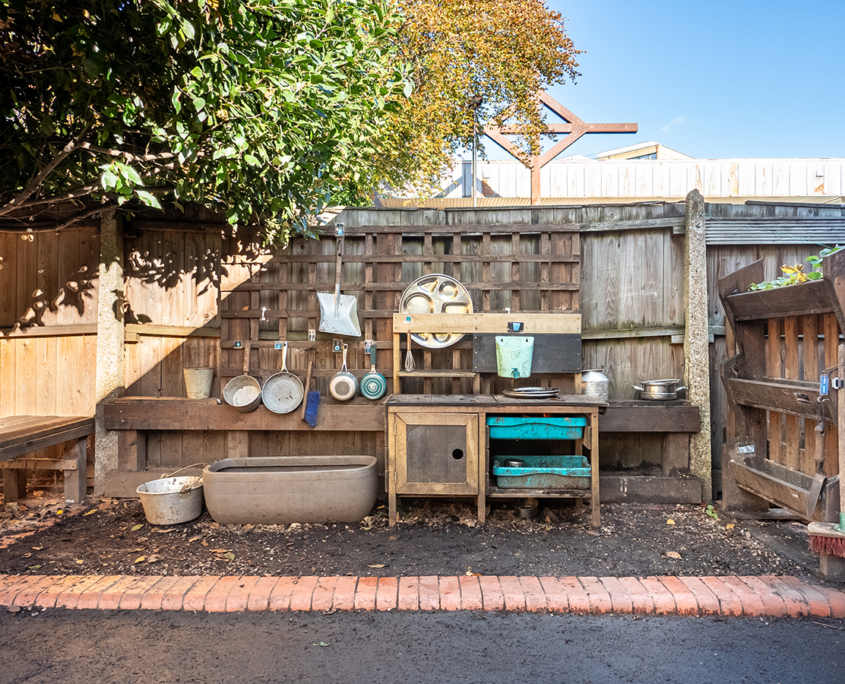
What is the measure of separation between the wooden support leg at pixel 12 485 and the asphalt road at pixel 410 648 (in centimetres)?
230

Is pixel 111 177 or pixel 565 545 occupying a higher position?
pixel 111 177

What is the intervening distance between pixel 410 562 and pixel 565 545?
1111mm

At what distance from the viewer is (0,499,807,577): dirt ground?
3.22m

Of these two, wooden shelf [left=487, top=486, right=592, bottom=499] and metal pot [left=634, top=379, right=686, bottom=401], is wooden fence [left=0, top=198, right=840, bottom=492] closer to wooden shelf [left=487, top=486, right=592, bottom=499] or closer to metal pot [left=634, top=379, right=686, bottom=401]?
metal pot [left=634, top=379, right=686, bottom=401]

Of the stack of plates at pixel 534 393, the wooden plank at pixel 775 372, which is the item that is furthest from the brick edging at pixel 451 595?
the stack of plates at pixel 534 393

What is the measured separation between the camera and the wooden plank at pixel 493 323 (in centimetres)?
442

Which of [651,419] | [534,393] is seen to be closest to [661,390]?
[651,419]

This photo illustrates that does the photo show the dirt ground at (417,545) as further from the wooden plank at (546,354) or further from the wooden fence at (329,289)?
the wooden plank at (546,354)

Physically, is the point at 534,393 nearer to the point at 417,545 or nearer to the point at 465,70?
the point at 417,545

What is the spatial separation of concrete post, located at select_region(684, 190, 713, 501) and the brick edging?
1447mm

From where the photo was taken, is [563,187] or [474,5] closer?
[474,5]

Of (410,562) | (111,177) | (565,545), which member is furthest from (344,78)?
(565,545)

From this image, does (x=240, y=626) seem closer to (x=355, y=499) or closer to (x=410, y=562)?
(x=410, y=562)

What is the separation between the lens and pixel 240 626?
2.62 metres
